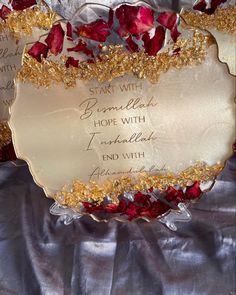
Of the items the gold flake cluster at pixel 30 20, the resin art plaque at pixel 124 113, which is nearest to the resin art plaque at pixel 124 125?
the resin art plaque at pixel 124 113

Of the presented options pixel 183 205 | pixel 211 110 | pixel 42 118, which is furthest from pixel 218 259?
pixel 42 118

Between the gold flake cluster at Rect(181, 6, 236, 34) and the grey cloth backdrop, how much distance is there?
0.81 feet

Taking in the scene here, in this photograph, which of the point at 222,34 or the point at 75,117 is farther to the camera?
the point at 222,34

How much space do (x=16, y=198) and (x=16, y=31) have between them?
0.27m

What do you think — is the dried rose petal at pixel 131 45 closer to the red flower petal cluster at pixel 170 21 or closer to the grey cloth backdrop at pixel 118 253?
Answer: the red flower petal cluster at pixel 170 21

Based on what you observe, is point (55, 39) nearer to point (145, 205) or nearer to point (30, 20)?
point (30, 20)

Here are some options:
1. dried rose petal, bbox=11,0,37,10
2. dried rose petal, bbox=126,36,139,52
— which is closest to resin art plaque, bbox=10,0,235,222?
dried rose petal, bbox=126,36,139,52

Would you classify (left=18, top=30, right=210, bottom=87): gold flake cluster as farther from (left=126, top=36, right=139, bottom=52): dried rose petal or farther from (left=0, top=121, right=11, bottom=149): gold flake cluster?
(left=0, top=121, right=11, bottom=149): gold flake cluster

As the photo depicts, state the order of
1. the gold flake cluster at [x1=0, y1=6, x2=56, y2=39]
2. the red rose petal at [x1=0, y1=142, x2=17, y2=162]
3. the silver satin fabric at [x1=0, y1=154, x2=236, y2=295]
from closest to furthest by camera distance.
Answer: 1. the silver satin fabric at [x1=0, y1=154, x2=236, y2=295]
2. the gold flake cluster at [x1=0, y1=6, x2=56, y2=39]
3. the red rose petal at [x1=0, y1=142, x2=17, y2=162]

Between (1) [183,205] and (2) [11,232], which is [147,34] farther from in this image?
(2) [11,232]

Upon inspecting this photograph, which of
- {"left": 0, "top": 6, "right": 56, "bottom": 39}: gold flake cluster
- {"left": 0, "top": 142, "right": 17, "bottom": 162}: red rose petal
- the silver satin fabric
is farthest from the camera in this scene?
{"left": 0, "top": 142, "right": 17, "bottom": 162}: red rose petal

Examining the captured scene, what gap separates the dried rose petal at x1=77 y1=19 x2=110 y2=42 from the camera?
601mm

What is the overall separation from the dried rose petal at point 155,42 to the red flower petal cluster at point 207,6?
0.18 m

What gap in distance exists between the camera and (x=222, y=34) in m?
0.75
